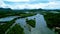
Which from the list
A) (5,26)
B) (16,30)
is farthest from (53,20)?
(5,26)

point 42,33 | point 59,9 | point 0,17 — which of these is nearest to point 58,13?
point 59,9

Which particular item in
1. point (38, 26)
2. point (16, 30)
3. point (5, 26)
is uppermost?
point (5, 26)

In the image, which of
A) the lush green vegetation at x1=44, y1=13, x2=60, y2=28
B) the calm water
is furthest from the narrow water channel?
the lush green vegetation at x1=44, y1=13, x2=60, y2=28

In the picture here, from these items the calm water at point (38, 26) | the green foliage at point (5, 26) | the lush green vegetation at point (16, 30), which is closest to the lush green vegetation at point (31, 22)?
the calm water at point (38, 26)

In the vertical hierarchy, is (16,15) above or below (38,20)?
above

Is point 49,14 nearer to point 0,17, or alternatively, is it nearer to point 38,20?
point 38,20

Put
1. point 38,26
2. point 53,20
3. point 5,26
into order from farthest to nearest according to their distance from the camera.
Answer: point 38,26 → point 53,20 → point 5,26

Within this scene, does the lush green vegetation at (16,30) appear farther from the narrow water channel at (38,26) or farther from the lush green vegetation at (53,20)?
the lush green vegetation at (53,20)

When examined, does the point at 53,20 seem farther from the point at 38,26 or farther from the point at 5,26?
the point at 5,26

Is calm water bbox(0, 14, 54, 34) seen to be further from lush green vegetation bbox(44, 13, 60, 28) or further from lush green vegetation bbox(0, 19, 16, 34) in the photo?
lush green vegetation bbox(0, 19, 16, 34)
